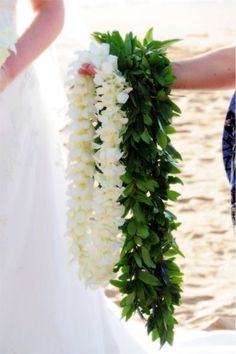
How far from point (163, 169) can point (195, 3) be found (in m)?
12.6

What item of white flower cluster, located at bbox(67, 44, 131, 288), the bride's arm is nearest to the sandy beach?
white flower cluster, located at bbox(67, 44, 131, 288)

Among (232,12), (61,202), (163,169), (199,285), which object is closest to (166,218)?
(163,169)

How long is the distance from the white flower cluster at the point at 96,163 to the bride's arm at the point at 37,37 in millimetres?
387

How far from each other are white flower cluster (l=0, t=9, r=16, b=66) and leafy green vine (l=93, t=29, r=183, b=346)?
1.29 ft

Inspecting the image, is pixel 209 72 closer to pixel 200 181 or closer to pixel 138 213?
A: pixel 138 213

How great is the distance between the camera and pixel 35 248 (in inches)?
162

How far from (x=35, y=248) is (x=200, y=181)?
4128 millimetres

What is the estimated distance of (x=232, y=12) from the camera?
14.9 m

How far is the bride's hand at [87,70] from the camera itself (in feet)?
11.0

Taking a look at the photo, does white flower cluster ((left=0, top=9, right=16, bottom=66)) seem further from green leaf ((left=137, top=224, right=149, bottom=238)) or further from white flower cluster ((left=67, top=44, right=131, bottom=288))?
green leaf ((left=137, top=224, right=149, bottom=238))

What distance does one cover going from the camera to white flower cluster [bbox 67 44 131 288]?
11.0ft

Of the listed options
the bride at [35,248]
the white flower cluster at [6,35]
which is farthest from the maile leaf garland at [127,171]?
the bride at [35,248]

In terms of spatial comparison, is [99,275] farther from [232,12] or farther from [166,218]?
[232,12]

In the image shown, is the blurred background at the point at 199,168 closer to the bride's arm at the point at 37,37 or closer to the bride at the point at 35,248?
the bride's arm at the point at 37,37
